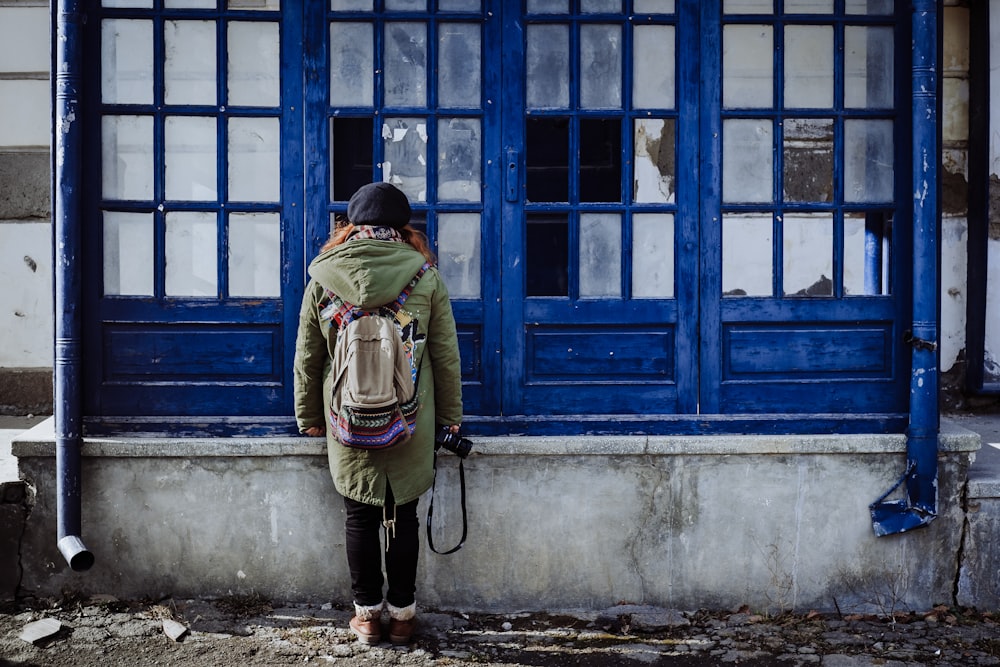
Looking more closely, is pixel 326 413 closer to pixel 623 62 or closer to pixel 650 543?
pixel 650 543

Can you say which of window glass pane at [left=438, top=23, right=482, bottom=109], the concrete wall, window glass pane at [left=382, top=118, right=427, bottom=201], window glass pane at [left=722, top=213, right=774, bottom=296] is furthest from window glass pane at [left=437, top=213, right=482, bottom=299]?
window glass pane at [left=722, top=213, right=774, bottom=296]

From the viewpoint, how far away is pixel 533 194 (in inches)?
186

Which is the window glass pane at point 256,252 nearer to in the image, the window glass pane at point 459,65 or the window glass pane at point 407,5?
the window glass pane at point 459,65

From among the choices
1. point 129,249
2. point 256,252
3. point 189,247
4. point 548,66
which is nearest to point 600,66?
point 548,66

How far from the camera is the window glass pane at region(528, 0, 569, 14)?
4.66m

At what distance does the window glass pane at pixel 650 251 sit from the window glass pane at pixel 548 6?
1018mm

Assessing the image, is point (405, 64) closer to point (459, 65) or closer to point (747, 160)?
point (459, 65)

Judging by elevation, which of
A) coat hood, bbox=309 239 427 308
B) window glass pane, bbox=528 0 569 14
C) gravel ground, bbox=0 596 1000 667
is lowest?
gravel ground, bbox=0 596 1000 667

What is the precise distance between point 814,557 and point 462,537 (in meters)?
1.66

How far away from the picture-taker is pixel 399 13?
4.64 meters

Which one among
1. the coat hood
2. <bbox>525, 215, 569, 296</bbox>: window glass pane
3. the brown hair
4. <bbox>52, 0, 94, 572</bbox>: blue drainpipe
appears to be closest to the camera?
the coat hood

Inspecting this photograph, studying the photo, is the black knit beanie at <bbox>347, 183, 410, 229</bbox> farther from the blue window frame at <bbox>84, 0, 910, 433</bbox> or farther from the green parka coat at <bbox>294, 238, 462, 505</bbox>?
the blue window frame at <bbox>84, 0, 910, 433</bbox>

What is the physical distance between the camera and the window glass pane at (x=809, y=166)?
15.6 ft

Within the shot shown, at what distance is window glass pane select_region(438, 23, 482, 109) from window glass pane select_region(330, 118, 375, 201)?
39 cm
